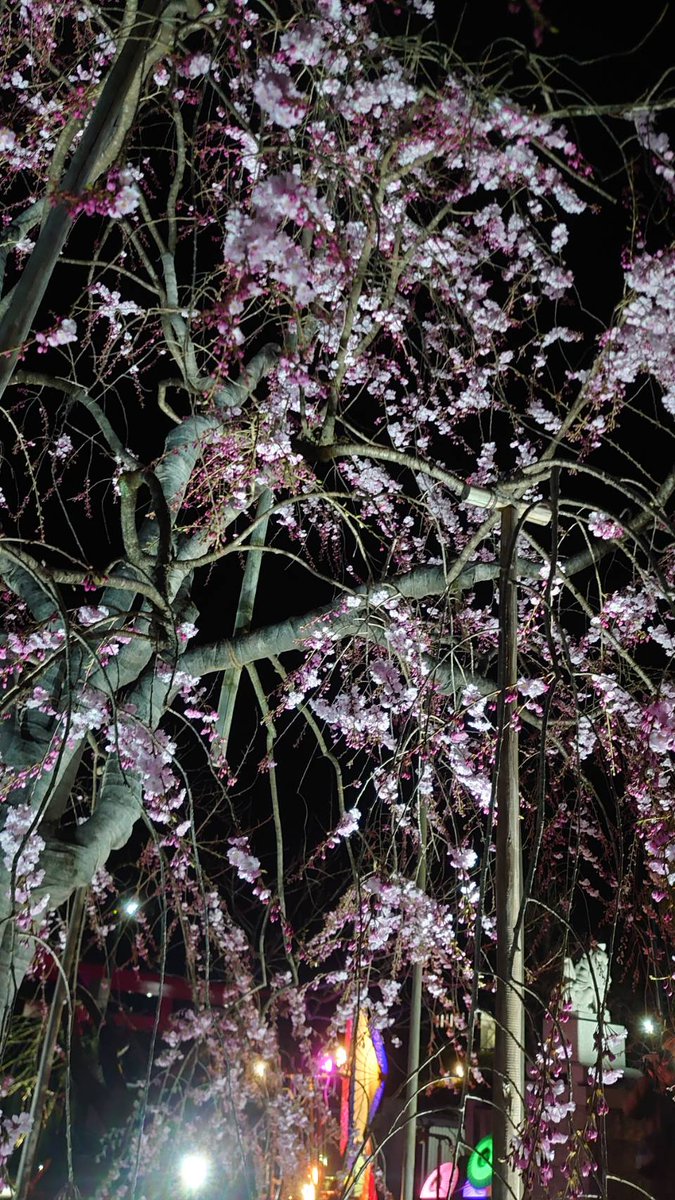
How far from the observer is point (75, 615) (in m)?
5.02

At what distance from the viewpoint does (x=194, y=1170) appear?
12461mm

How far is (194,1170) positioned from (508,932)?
11552mm

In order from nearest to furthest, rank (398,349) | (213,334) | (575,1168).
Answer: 1. (575,1168)
2. (213,334)
3. (398,349)

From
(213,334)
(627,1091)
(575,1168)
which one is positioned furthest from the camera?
(627,1091)

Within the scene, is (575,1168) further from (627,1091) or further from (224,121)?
(627,1091)

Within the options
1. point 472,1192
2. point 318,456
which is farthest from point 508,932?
point 472,1192

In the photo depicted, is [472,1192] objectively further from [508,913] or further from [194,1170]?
[508,913]

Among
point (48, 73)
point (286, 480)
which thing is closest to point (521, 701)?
point (286, 480)

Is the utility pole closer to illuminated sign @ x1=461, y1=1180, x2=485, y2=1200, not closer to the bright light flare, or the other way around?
the bright light flare

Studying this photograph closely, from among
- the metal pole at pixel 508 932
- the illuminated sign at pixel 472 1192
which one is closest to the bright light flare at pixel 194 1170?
the illuminated sign at pixel 472 1192

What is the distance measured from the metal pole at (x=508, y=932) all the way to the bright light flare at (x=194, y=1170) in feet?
37.2

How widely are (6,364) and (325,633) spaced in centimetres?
299

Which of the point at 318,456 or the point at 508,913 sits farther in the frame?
the point at 318,456

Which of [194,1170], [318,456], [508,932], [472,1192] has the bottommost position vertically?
[472,1192]
